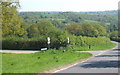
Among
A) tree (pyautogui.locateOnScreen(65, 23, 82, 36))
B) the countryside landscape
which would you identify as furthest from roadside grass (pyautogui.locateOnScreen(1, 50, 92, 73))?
tree (pyautogui.locateOnScreen(65, 23, 82, 36))

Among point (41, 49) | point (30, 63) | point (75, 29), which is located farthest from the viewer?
point (75, 29)

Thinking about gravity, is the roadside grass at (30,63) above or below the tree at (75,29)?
below

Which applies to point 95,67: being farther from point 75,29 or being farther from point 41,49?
point 75,29

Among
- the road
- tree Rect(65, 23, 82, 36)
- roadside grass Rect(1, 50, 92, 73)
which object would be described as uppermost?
tree Rect(65, 23, 82, 36)

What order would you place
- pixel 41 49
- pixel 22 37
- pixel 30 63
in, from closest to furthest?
pixel 30 63, pixel 41 49, pixel 22 37

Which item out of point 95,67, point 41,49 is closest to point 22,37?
point 41,49

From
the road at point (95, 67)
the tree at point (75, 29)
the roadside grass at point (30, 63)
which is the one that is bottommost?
the road at point (95, 67)

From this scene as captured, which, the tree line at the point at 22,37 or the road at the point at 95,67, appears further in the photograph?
the tree line at the point at 22,37

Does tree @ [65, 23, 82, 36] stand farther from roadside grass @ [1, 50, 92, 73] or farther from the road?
the road

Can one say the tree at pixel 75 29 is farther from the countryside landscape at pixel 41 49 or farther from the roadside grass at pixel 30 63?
the roadside grass at pixel 30 63

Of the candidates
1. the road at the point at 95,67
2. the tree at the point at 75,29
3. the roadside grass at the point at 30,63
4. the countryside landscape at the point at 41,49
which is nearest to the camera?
the roadside grass at the point at 30,63

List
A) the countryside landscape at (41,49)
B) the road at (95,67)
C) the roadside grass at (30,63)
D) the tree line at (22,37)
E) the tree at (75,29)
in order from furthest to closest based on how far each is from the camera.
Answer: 1. the tree at (75,29)
2. the tree line at (22,37)
3. the countryside landscape at (41,49)
4. the road at (95,67)
5. the roadside grass at (30,63)

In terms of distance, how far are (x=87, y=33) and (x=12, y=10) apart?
87256mm

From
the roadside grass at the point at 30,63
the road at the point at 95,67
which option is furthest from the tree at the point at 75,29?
the road at the point at 95,67
